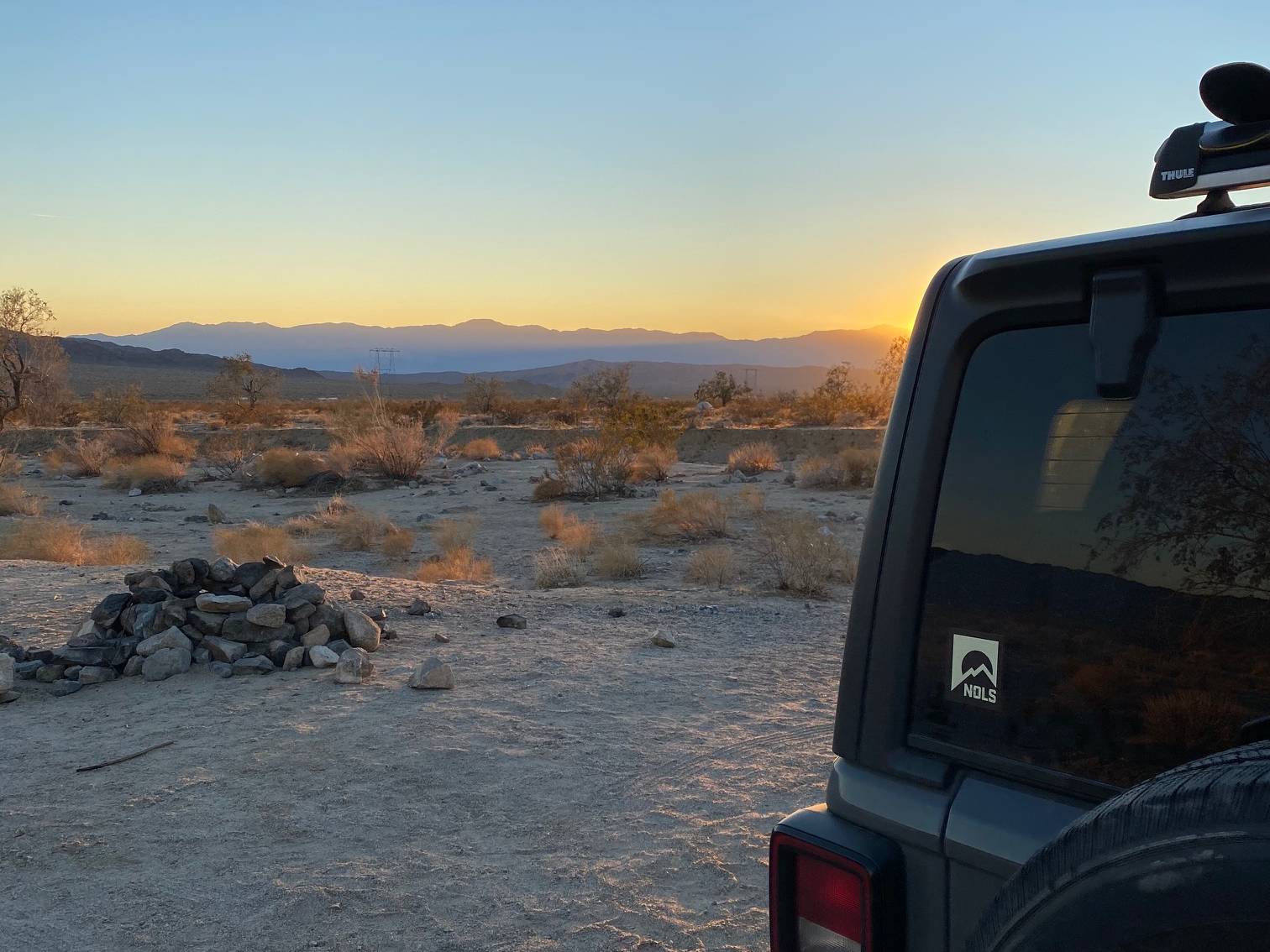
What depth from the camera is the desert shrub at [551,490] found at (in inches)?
832

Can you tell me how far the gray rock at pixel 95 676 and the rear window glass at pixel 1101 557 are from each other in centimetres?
722

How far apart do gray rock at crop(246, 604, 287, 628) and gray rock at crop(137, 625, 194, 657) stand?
0.47m

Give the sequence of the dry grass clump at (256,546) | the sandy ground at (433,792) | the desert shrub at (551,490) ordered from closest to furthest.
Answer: the sandy ground at (433,792) → the dry grass clump at (256,546) → the desert shrub at (551,490)

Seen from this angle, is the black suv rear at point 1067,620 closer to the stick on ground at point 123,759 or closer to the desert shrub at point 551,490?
the stick on ground at point 123,759

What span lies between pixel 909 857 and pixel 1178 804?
654 mm

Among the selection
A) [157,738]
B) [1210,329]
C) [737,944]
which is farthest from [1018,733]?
[157,738]

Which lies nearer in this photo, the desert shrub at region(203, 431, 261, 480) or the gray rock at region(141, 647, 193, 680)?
the gray rock at region(141, 647, 193, 680)

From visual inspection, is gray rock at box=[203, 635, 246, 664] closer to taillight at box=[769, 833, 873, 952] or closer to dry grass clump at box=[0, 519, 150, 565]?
dry grass clump at box=[0, 519, 150, 565]

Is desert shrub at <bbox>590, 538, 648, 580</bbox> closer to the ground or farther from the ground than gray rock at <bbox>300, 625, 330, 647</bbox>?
closer to the ground

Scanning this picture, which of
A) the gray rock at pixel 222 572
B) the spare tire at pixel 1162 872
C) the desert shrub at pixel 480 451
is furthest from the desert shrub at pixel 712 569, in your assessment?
the desert shrub at pixel 480 451

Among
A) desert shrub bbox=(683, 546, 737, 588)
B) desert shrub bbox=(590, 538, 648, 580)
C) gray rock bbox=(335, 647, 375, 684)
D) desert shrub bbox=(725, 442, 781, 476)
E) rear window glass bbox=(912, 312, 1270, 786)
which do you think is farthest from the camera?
desert shrub bbox=(725, 442, 781, 476)

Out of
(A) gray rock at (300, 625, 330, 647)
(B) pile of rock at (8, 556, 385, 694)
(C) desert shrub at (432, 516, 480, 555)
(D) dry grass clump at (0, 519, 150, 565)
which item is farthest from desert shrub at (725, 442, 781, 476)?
(A) gray rock at (300, 625, 330, 647)

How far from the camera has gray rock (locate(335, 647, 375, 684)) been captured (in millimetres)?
7277

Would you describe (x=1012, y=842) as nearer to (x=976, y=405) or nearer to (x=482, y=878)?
(x=976, y=405)
